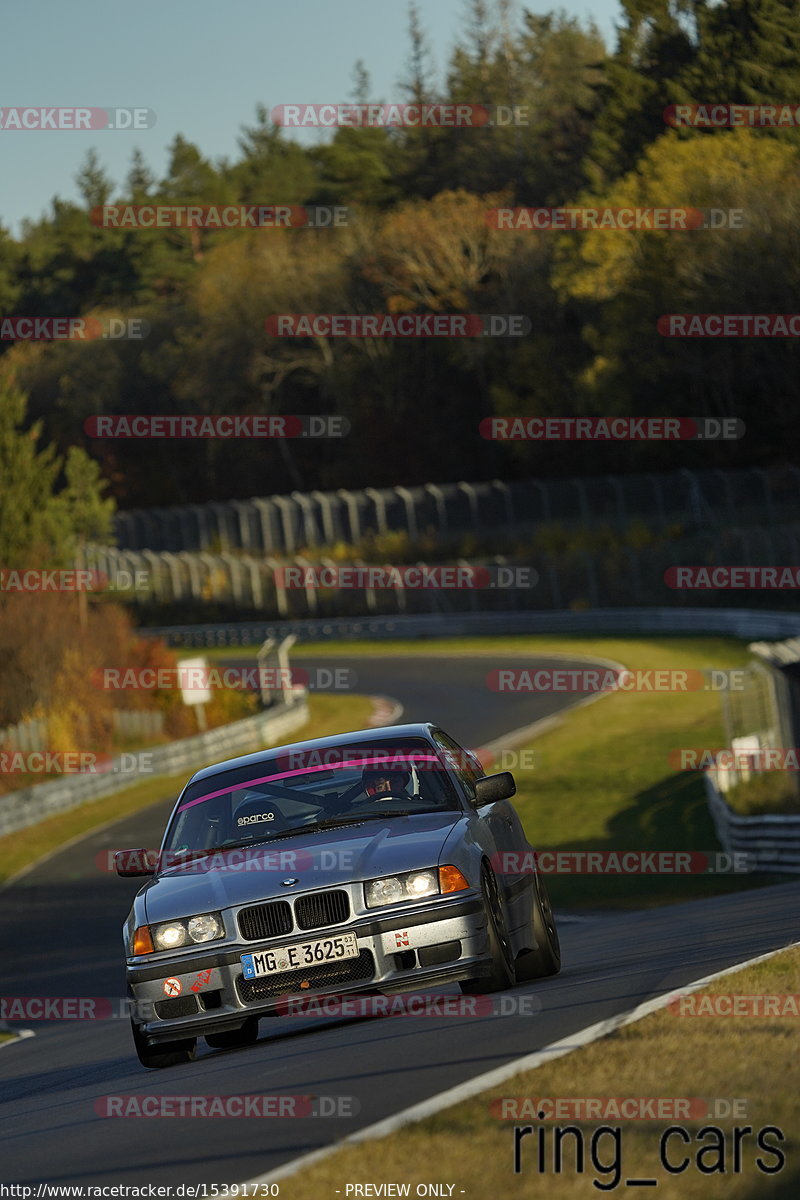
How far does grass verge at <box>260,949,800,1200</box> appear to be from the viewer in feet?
16.5

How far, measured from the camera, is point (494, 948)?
8.73 m

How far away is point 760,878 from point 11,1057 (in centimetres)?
1128

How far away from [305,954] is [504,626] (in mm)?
51429

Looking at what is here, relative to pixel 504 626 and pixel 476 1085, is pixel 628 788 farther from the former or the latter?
pixel 504 626

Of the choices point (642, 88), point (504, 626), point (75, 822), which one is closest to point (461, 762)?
point (75, 822)

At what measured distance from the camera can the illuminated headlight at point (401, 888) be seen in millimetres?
8531

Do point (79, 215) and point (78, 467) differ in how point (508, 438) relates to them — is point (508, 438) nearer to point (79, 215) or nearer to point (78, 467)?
point (78, 467)

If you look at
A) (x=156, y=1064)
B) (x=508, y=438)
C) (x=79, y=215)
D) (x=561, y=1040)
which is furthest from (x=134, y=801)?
(x=79, y=215)

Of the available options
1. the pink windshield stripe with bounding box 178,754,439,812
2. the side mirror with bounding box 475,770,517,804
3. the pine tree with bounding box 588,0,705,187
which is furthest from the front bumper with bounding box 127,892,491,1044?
the pine tree with bounding box 588,0,705,187

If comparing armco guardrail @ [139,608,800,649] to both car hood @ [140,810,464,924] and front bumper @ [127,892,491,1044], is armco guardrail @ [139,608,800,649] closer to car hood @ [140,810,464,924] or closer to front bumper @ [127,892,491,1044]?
car hood @ [140,810,464,924]

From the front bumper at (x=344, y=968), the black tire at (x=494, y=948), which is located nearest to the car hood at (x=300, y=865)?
the front bumper at (x=344, y=968)

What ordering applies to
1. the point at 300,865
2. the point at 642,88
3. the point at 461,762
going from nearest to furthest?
the point at 300,865, the point at 461,762, the point at 642,88

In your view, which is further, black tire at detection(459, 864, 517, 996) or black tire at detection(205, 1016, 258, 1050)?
black tire at detection(205, 1016, 258, 1050)

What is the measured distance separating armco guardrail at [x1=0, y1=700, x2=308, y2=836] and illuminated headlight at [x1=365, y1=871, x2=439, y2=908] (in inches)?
945
